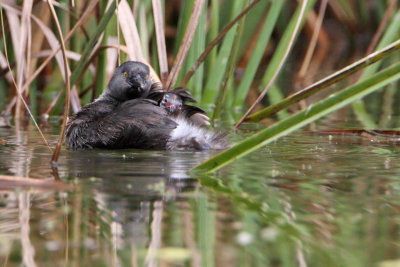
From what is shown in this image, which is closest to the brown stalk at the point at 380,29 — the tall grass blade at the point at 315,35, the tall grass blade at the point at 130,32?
the tall grass blade at the point at 315,35

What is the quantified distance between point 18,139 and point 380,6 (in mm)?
7873

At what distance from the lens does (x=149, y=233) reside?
7.84 feet

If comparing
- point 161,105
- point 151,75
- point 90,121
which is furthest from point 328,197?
point 151,75

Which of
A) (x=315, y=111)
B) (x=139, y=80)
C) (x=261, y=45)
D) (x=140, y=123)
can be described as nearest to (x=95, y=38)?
(x=139, y=80)

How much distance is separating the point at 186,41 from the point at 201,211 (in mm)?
2435

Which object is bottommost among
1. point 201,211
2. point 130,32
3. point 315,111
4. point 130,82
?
point 201,211

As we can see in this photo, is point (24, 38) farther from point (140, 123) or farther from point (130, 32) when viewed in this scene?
point (140, 123)

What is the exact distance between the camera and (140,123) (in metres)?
4.11

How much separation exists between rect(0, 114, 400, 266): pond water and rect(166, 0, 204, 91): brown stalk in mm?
1073

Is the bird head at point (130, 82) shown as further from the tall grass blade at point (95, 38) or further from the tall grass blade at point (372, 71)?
the tall grass blade at point (372, 71)

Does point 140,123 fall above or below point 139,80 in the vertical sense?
below

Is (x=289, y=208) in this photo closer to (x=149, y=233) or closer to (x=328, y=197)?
(x=328, y=197)

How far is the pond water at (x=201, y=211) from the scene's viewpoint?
2178mm

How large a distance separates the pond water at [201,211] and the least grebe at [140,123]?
0.12 meters
